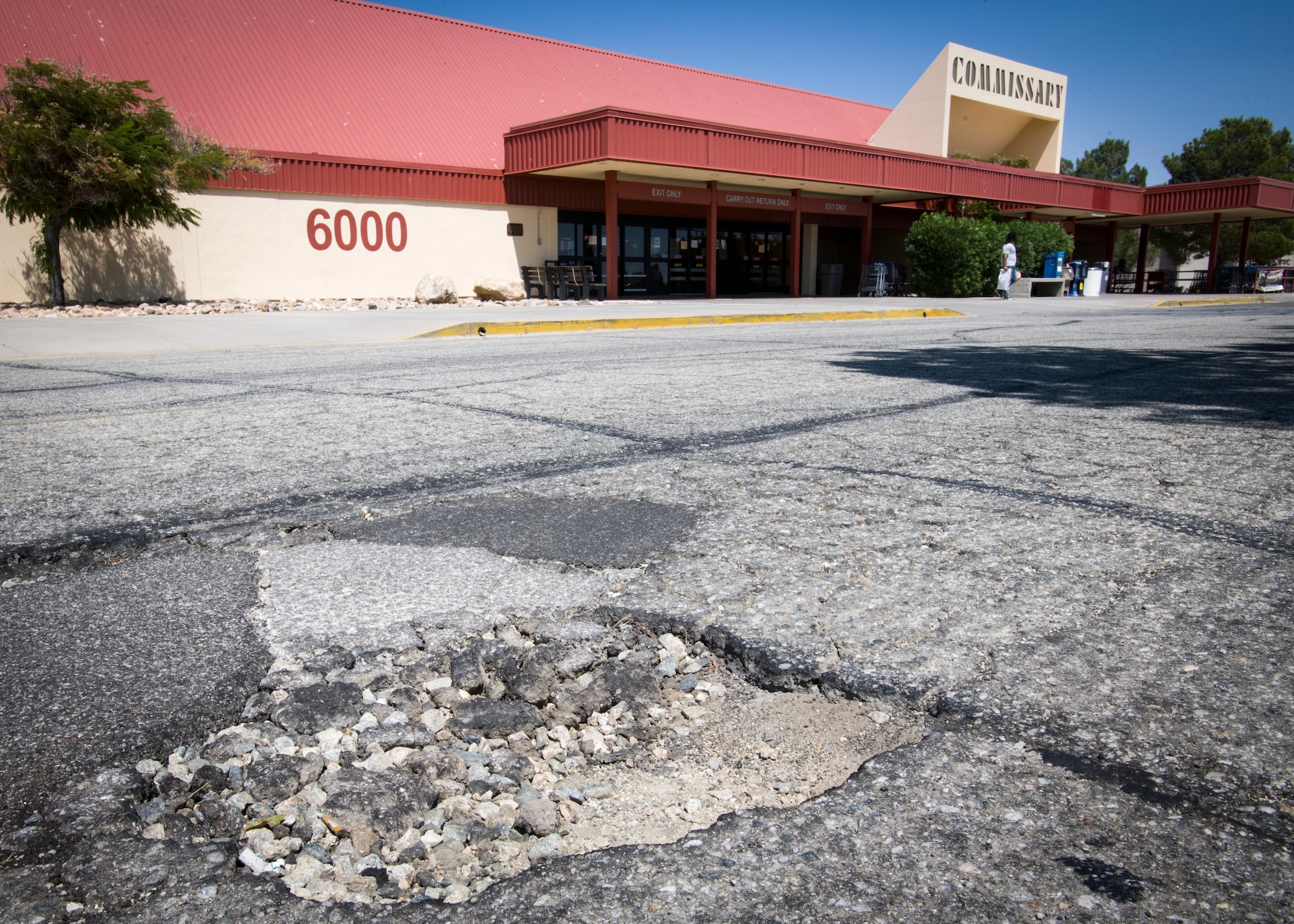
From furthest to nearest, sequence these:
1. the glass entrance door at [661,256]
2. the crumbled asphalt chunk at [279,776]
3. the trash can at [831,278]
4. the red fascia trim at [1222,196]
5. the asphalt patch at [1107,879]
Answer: the red fascia trim at [1222,196]
the trash can at [831,278]
the glass entrance door at [661,256]
the crumbled asphalt chunk at [279,776]
the asphalt patch at [1107,879]

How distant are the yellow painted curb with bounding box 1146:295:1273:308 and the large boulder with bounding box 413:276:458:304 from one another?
18839 millimetres

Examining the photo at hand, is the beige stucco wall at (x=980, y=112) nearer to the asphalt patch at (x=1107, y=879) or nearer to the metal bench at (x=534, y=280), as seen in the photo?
the metal bench at (x=534, y=280)

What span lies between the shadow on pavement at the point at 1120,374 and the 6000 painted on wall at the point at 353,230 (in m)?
17.5

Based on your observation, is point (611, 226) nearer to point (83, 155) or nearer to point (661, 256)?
point (661, 256)

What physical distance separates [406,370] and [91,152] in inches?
538

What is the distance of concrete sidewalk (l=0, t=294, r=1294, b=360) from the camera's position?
37.2 ft

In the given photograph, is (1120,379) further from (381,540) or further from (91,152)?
(91,152)

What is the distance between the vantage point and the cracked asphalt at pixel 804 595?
1372 mm

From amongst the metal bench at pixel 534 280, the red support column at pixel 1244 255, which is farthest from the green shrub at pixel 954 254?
the red support column at pixel 1244 255

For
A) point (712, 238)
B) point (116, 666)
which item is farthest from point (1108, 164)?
point (116, 666)

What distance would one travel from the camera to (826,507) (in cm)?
333

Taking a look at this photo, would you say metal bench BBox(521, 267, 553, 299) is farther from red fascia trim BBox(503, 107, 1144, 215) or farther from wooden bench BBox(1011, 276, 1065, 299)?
wooden bench BBox(1011, 276, 1065, 299)

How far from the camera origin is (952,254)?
28.3 m

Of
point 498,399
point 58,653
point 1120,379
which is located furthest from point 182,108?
point 58,653
